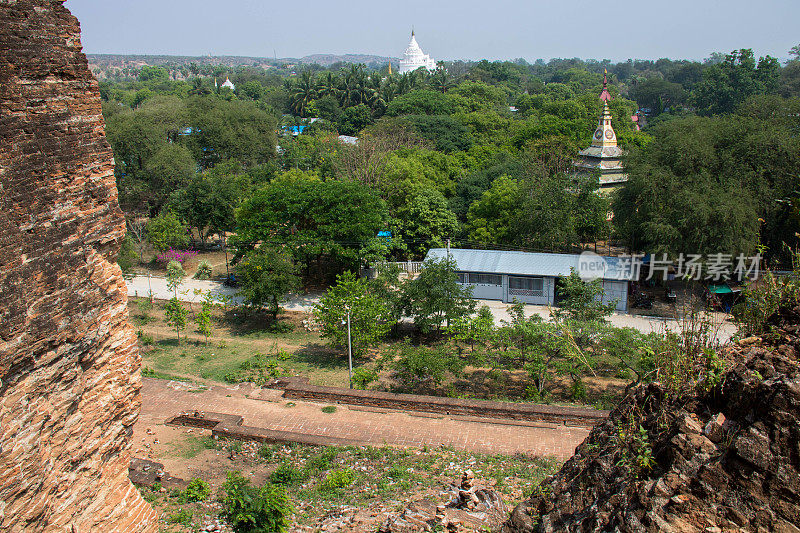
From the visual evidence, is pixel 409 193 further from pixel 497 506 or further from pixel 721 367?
pixel 721 367

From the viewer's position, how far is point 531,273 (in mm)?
21781

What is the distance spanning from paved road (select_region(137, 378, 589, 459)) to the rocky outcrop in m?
4.95

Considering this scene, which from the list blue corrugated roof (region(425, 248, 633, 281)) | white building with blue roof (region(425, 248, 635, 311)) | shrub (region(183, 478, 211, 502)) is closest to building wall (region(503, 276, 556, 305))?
white building with blue roof (region(425, 248, 635, 311))

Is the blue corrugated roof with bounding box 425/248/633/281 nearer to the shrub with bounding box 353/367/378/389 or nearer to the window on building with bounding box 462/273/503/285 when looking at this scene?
the window on building with bounding box 462/273/503/285

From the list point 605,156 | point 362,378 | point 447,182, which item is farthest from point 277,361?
point 605,156

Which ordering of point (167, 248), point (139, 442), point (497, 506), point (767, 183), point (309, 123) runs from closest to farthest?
point (497, 506), point (139, 442), point (767, 183), point (167, 248), point (309, 123)

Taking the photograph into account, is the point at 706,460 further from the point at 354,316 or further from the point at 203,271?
the point at 203,271

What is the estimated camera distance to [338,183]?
78.2 feet

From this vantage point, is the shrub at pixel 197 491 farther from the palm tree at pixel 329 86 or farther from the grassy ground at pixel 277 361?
the palm tree at pixel 329 86

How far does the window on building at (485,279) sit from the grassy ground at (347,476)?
12594 millimetres

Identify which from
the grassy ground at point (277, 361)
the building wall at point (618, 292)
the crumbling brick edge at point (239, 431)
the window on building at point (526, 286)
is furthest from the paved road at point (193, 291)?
the building wall at point (618, 292)

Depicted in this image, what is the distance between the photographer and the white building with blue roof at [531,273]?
69.5ft

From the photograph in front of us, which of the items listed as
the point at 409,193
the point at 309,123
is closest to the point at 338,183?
the point at 409,193

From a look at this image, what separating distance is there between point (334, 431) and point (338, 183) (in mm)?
13939
